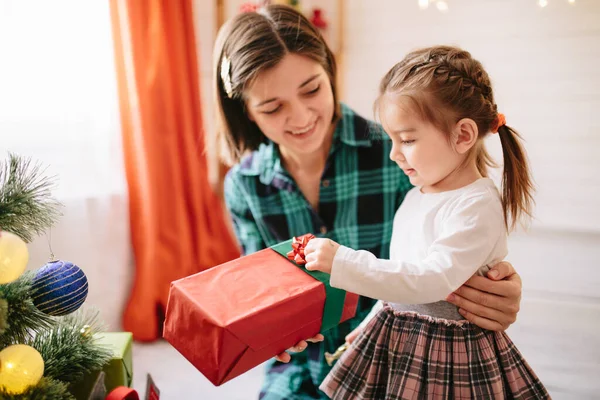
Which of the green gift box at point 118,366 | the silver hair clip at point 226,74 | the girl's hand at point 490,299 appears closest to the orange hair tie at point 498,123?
the girl's hand at point 490,299

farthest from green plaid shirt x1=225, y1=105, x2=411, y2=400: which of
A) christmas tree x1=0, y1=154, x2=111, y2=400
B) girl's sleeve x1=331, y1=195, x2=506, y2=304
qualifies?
christmas tree x1=0, y1=154, x2=111, y2=400

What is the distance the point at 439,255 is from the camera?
0.87 metres

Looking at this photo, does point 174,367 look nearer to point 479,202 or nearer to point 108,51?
point 108,51

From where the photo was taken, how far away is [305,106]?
1183 mm

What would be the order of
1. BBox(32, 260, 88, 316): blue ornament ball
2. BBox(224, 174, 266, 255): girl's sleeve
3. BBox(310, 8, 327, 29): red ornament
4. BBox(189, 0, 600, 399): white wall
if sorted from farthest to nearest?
BBox(310, 8, 327, 29): red ornament
BBox(189, 0, 600, 399): white wall
BBox(224, 174, 266, 255): girl's sleeve
BBox(32, 260, 88, 316): blue ornament ball

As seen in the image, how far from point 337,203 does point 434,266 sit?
0.55 meters

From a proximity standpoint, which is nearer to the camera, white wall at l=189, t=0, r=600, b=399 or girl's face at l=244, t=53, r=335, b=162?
girl's face at l=244, t=53, r=335, b=162

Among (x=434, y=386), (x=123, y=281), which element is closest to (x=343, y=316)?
(x=434, y=386)

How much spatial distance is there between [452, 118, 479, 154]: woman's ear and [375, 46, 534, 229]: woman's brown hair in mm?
12

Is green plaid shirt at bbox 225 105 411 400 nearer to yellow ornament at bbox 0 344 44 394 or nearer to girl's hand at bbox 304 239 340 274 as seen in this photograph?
girl's hand at bbox 304 239 340 274

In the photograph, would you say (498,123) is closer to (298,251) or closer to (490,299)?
(490,299)

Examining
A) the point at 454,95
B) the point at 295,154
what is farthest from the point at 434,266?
the point at 295,154

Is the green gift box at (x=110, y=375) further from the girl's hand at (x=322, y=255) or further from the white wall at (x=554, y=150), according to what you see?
the white wall at (x=554, y=150)

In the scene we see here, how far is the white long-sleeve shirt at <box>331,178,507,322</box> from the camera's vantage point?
2.78 ft
